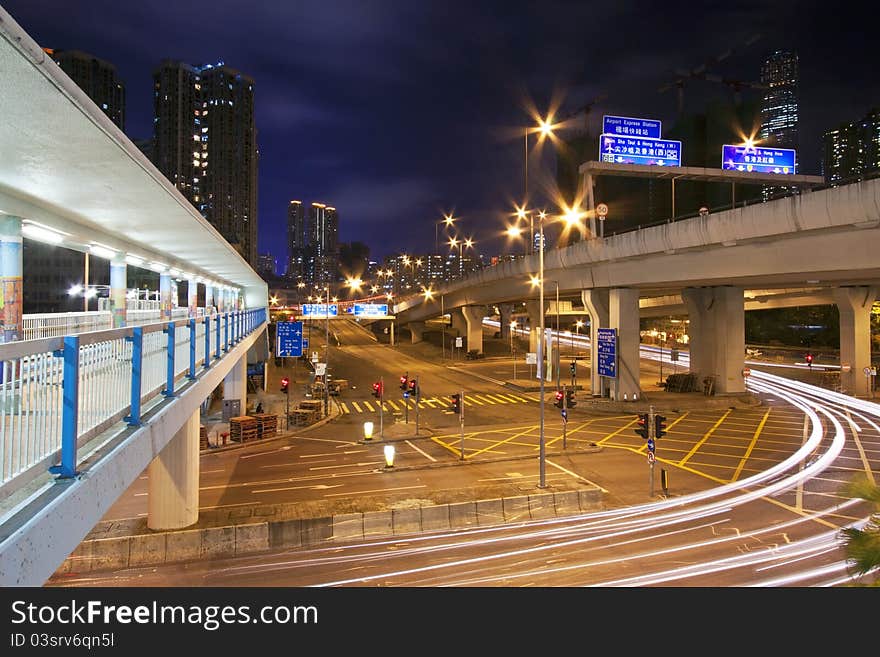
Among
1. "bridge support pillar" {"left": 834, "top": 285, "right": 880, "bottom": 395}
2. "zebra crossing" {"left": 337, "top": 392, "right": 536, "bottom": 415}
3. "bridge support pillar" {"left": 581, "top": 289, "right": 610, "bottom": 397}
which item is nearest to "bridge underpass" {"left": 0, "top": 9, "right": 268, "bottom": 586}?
"zebra crossing" {"left": 337, "top": 392, "right": 536, "bottom": 415}

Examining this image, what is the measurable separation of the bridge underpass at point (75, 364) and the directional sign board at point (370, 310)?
202 feet

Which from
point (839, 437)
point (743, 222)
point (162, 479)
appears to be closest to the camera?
point (162, 479)

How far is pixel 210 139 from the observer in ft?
475

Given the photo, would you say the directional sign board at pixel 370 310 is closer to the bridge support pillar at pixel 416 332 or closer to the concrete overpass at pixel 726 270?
the bridge support pillar at pixel 416 332

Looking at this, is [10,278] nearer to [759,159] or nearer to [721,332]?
[721,332]

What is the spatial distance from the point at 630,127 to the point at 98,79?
108 metres

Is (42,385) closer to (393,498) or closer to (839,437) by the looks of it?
(393,498)

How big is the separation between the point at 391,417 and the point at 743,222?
2050 centimetres

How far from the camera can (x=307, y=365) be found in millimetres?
62562

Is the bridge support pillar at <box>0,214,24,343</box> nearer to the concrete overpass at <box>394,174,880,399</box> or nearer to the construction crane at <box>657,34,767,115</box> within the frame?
the concrete overpass at <box>394,174,880,399</box>

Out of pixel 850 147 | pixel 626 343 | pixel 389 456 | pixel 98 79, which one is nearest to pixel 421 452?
pixel 389 456

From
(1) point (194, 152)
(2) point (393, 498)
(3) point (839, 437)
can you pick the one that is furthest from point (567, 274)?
(1) point (194, 152)

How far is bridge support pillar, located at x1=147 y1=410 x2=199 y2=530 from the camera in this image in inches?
533
